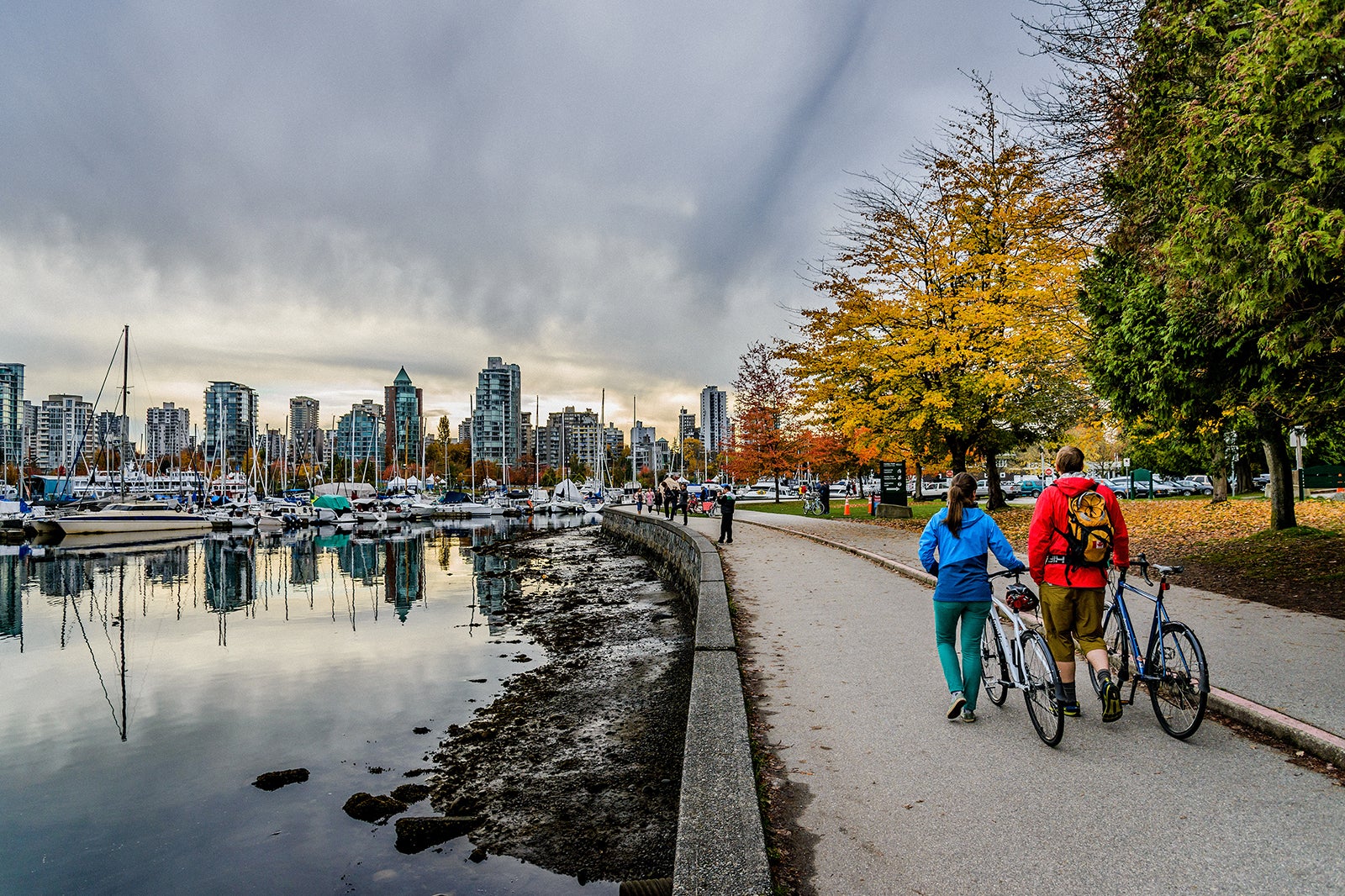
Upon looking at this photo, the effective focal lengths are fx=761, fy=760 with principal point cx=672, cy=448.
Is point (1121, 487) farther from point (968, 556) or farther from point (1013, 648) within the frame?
point (968, 556)

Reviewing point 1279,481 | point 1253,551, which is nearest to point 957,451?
point 1279,481

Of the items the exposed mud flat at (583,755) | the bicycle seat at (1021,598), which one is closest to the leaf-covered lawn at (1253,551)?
the bicycle seat at (1021,598)

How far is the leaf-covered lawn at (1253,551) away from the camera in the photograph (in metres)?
11.2

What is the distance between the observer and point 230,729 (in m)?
10.7

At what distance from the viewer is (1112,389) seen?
1597cm

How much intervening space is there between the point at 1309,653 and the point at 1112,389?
384 inches

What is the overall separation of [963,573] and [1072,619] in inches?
31.2

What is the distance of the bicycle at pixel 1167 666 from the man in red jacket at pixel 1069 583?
0.14m

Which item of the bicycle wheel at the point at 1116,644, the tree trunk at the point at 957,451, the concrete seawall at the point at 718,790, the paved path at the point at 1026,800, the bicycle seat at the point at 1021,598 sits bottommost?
the paved path at the point at 1026,800

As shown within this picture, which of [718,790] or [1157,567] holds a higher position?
[1157,567]

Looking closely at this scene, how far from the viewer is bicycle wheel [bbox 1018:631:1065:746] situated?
5.30 metres

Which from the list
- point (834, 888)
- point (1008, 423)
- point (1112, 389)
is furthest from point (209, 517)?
point (834, 888)

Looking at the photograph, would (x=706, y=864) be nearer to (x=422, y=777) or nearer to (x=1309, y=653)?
(x=422, y=777)

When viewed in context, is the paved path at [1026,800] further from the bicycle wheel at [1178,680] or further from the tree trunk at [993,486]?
the tree trunk at [993,486]
